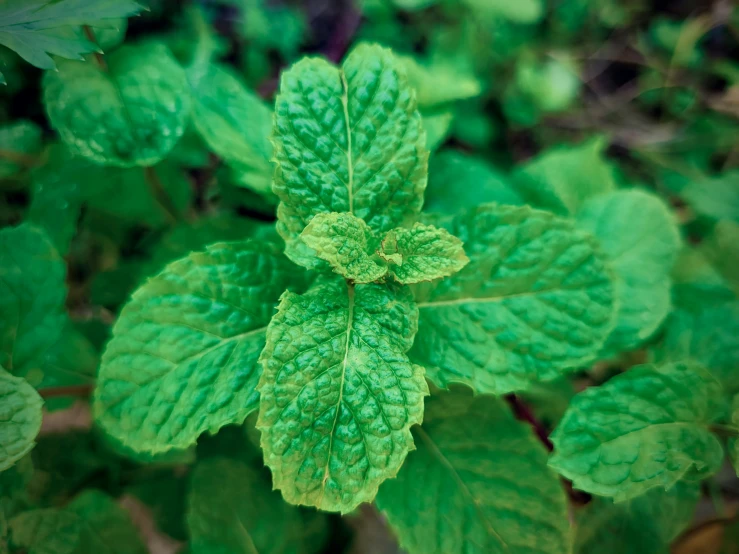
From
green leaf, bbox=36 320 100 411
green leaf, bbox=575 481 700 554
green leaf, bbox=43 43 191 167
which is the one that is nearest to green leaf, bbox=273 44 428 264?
green leaf, bbox=43 43 191 167

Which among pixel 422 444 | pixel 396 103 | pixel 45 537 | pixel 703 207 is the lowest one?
pixel 45 537

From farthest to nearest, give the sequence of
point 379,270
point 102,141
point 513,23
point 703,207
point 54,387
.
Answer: point 513,23, point 703,207, point 54,387, point 102,141, point 379,270

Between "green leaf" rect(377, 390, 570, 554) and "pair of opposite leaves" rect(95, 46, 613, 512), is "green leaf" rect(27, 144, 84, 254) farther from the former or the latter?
"green leaf" rect(377, 390, 570, 554)

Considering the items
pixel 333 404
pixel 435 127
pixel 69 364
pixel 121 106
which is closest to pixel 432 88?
pixel 435 127

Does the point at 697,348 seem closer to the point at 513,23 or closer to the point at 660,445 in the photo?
the point at 660,445

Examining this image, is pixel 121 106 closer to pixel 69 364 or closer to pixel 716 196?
pixel 69 364

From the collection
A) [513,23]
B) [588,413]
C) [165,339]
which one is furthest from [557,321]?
[513,23]

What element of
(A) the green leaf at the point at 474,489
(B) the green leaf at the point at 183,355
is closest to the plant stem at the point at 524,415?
(A) the green leaf at the point at 474,489
